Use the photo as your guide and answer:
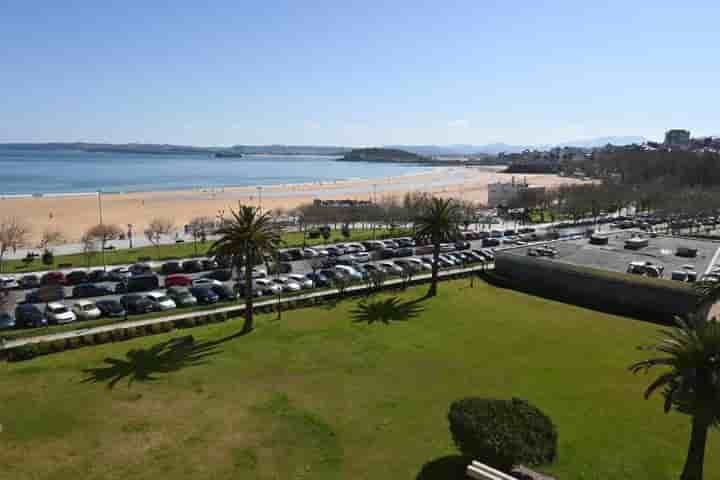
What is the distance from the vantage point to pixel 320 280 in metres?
37.2

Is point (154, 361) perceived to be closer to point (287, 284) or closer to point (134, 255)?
point (287, 284)

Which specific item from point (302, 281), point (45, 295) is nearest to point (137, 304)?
point (45, 295)

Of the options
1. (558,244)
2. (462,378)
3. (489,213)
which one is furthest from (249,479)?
(489,213)

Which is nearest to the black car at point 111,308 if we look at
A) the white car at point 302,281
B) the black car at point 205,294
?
the black car at point 205,294

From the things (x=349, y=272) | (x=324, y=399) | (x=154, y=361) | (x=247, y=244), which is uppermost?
(x=247, y=244)

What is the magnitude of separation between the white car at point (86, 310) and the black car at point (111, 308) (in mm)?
226

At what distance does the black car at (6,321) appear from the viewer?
2702 centimetres

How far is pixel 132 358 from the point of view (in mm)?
23016

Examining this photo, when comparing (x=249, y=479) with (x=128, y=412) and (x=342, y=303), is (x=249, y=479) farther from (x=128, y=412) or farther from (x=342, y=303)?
(x=342, y=303)

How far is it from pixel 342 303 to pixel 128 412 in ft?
53.0

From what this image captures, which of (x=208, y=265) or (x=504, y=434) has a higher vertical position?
(x=504, y=434)

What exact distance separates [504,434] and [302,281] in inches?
1019

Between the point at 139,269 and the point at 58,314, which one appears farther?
the point at 139,269

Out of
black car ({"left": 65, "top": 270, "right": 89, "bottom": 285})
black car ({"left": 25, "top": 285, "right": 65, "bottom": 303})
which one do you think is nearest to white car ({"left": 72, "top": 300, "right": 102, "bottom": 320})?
black car ({"left": 25, "top": 285, "right": 65, "bottom": 303})
